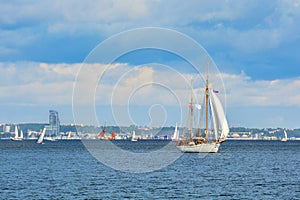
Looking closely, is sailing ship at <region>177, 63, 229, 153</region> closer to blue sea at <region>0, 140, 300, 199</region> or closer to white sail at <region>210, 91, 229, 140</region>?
white sail at <region>210, 91, 229, 140</region>

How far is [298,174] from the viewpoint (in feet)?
320

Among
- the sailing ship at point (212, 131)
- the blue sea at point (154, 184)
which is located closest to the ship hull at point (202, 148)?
the sailing ship at point (212, 131)

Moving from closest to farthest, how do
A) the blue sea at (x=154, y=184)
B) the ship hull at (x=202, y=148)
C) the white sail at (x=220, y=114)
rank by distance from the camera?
the blue sea at (x=154, y=184)
the white sail at (x=220, y=114)
the ship hull at (x=202, y=148)

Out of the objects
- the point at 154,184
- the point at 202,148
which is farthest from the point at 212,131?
the point at 154,184

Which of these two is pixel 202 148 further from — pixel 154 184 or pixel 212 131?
A: pixel 154 184

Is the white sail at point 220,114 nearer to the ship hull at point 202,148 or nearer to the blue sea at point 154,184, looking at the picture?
the ship hull at point 202,148

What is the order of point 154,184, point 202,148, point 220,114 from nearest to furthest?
point 154,184 < point 220,114 < point 202,148

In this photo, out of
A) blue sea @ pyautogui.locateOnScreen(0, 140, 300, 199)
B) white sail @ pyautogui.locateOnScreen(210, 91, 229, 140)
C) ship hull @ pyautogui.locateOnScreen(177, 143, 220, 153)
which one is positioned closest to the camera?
blue sea @ pyautogui.locateOnScreen(0, 140, 300, 199)

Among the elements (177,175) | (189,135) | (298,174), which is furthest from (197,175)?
(189,135)

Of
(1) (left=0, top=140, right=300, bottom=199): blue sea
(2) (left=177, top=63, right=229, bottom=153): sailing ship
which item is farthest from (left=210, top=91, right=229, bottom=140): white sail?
(1) (left=0, top=140, right=300, bottom=199): blue sea

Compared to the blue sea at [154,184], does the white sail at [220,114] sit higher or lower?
higher

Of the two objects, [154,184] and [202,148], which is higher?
[202,148]

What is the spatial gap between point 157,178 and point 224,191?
1698 cm

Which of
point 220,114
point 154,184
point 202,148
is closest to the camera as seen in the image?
point 154,184
